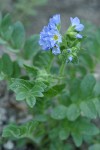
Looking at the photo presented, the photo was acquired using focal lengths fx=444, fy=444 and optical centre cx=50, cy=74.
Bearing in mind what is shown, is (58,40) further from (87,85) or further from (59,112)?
(59,112)

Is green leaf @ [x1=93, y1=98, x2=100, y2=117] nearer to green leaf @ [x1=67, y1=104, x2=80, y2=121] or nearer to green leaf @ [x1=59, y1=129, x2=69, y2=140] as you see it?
green leaf @ [x1=67, y1=104, x2=80, y2=121]

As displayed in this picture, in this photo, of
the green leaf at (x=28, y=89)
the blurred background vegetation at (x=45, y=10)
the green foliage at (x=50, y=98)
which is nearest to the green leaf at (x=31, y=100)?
the green leaf at (x=28, y=89)

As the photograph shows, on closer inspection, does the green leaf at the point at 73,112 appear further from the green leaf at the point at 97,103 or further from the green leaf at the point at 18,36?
the green leaf at the point at 18,36

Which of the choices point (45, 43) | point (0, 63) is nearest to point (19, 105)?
point (0, 63)

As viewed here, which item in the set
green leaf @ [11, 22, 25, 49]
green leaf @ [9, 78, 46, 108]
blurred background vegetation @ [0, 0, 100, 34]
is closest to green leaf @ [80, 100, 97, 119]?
green leaf @ [9, 78, 46, 108]

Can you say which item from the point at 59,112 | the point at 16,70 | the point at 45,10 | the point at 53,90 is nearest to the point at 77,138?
the point at 59,112

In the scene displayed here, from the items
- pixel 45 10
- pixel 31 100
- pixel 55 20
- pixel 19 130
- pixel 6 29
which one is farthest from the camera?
pixel 45 10
